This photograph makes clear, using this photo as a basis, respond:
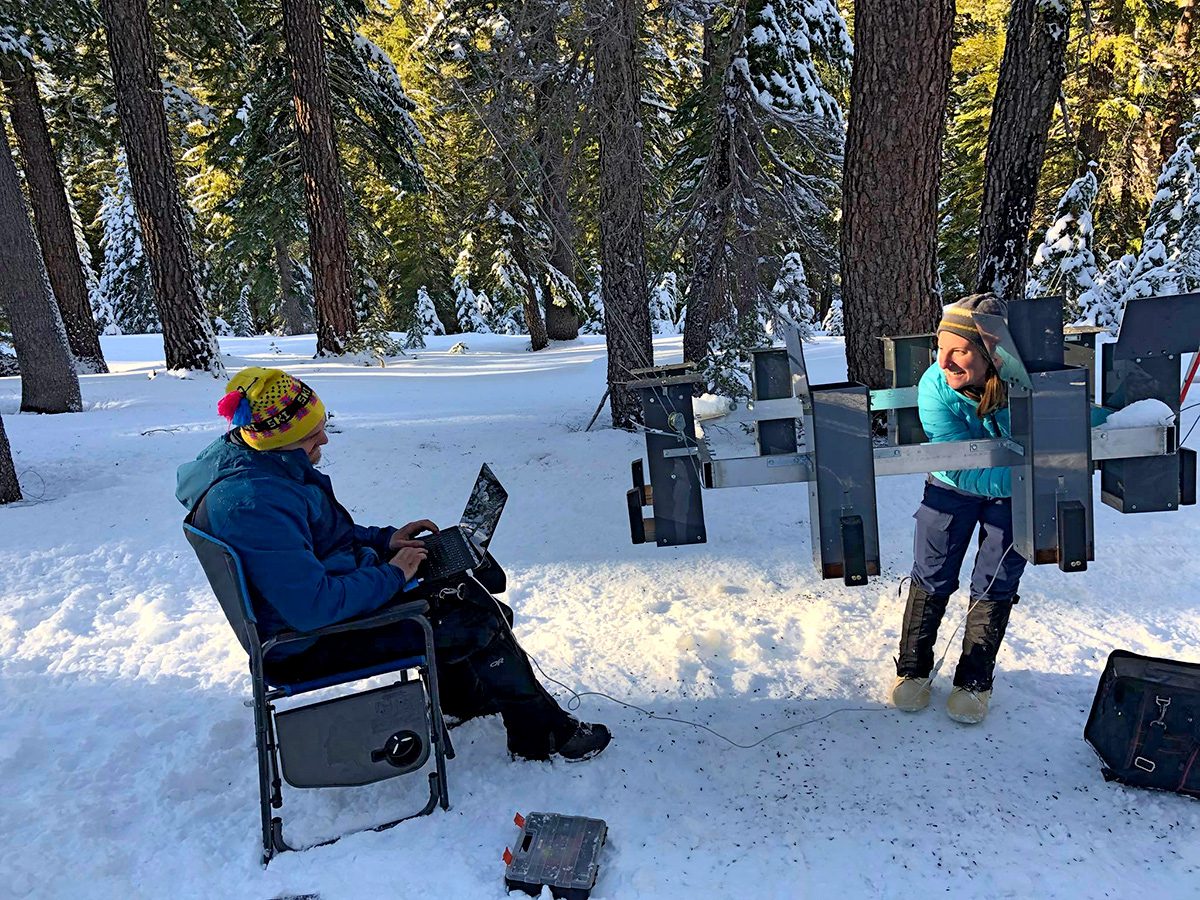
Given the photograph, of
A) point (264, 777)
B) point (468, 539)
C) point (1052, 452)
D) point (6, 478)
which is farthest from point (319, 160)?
point (1052, 452)

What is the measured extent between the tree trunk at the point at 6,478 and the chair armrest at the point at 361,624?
15.6ft

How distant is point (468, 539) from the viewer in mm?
3072

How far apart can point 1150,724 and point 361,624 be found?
2.80m

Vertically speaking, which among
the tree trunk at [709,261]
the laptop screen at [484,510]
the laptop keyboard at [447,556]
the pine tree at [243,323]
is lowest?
the laptop keyboard at [447,556]

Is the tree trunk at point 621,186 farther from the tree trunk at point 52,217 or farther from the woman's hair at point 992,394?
the tree trunk at point 52,217

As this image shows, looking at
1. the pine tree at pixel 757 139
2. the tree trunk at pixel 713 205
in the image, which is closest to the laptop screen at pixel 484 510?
the pine tree at pixel 757 139

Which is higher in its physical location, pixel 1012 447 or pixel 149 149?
pixel 149 149

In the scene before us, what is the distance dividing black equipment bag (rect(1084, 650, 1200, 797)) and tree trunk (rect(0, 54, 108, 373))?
1523 cm

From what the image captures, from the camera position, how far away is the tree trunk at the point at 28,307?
8.68 m

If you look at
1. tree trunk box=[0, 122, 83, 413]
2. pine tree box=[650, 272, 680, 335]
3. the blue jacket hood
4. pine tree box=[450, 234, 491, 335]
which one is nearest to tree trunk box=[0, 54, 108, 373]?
tree trunk box=[0, 122, 83, 413]

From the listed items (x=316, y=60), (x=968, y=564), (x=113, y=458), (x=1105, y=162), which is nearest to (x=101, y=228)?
(x=316, y=60)

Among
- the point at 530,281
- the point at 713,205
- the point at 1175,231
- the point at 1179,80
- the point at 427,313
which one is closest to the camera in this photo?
the point at 713,205

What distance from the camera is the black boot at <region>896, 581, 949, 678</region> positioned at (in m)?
3.35

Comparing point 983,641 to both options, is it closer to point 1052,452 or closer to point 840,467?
point 1052,452
